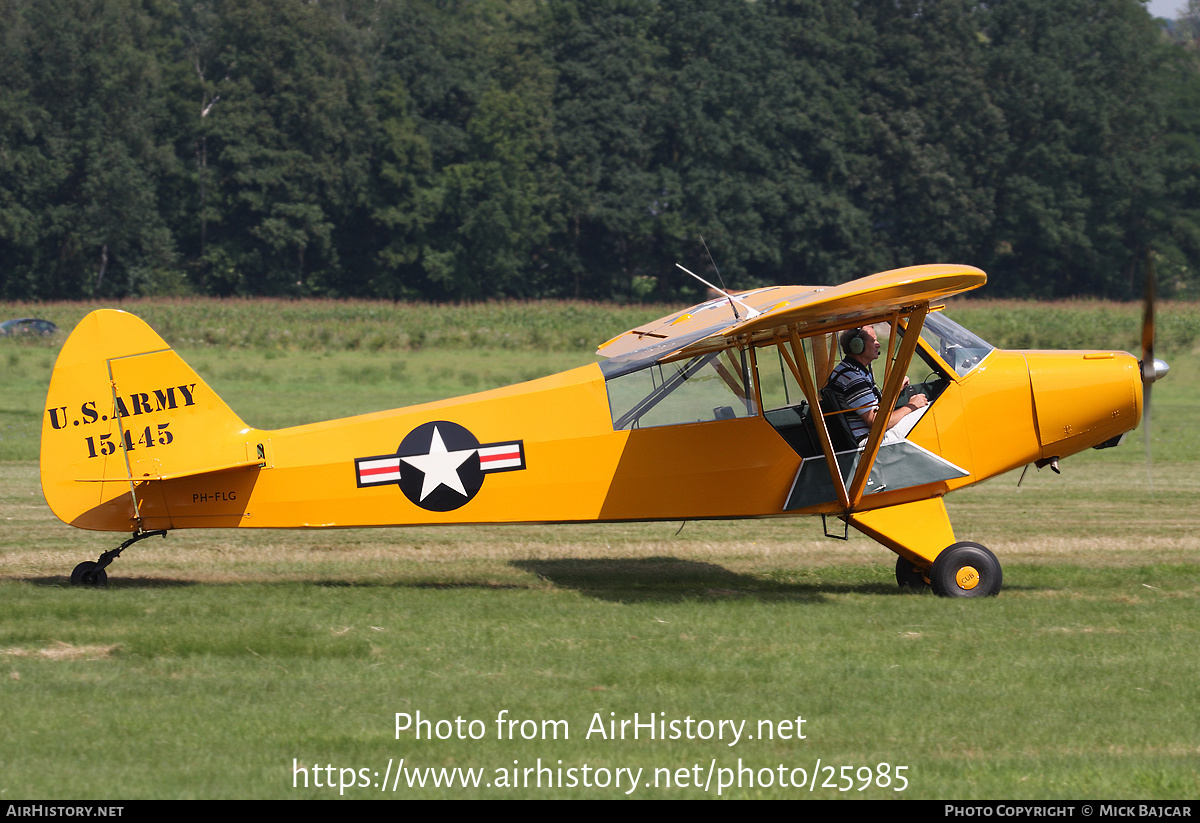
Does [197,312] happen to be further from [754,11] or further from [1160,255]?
[1160,255]

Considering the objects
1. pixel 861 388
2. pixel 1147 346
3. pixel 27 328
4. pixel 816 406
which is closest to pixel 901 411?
pixel 861 388

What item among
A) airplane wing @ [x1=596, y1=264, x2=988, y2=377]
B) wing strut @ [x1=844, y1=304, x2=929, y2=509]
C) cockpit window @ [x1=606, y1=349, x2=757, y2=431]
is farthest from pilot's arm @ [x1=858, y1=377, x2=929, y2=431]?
cockpit window @ [x1=606, y1=349, x2=757, y2=431]

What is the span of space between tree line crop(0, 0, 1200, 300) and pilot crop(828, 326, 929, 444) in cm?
5735

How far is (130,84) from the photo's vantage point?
65.8 metres

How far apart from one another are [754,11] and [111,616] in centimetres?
7641

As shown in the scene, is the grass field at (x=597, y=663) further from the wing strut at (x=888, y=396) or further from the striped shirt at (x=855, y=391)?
the striped shirt at (x=855, y=391)

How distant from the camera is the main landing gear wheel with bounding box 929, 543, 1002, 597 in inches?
353

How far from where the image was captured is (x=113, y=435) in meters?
8.75

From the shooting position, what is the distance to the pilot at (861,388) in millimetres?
9055

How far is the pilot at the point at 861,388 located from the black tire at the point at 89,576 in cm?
553

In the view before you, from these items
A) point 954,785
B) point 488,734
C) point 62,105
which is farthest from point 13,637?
point 62,105

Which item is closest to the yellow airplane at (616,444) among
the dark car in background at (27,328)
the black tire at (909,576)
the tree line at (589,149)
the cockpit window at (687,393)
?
the cockpit window at (687,393)

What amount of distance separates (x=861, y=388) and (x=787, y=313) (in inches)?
61.9

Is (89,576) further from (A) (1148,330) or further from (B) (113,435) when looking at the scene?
(A) (1148,330)
